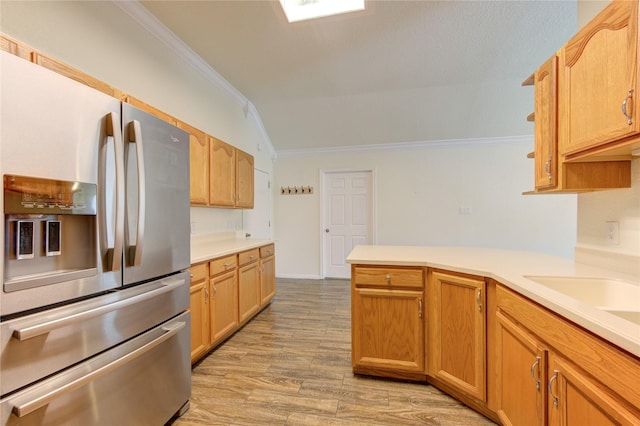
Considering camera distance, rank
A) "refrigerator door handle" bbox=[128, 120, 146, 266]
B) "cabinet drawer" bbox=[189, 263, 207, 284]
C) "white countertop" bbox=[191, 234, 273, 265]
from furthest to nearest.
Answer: "white countertop" bbox=[191, 234, 273, 265] < "cabinet drawer" bbox=[189, 263, 207, 284] < "refrigerator door handle" bbox=[128, 120, 146, 266]

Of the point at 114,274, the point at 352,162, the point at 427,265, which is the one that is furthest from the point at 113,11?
the point at 352,162

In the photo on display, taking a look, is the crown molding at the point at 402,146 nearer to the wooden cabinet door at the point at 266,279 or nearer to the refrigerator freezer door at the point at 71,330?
the wooden cabinet door at the point at 266,279

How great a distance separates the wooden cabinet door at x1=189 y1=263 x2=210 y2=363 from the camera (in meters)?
2.06

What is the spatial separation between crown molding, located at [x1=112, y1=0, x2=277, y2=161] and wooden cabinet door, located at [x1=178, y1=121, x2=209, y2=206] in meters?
0.90

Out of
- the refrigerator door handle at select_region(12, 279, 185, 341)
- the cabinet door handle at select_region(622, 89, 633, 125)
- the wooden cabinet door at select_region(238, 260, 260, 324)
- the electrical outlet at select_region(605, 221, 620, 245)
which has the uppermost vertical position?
the cabinet door handle at select_region(622, 89, 633, 125)

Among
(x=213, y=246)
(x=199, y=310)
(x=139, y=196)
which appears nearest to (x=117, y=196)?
(x=139, y=196)

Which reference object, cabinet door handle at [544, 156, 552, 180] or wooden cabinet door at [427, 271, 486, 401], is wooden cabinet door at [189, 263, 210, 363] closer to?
wooden cabinet door at [427, 271, 486, 401]

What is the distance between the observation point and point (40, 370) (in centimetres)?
97

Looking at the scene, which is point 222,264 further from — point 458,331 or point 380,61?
point 380,61

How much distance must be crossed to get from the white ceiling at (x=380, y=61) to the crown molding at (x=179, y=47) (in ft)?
0.23

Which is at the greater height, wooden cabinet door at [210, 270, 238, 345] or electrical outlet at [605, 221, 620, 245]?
electrical outlet at [605, 221, 620, 245]

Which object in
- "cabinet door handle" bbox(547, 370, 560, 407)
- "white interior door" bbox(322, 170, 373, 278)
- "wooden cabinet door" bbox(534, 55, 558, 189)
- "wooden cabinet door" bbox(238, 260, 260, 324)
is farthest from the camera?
"white interior door" bbox(322, 170, 373, 278)

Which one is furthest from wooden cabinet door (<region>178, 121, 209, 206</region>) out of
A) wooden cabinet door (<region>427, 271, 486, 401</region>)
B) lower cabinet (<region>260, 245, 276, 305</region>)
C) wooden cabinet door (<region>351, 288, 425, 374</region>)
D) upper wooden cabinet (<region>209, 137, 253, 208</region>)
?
wooden cabinet door (<region>427, 271, 486, 401</region>)

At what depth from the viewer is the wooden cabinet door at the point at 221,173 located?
285 cm
